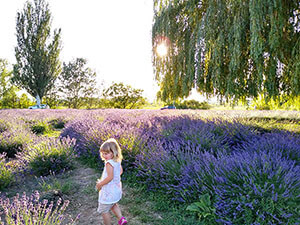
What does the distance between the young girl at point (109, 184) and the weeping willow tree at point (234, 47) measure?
4175mm

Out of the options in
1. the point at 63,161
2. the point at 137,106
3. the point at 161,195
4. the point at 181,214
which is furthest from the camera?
the point at 137,106

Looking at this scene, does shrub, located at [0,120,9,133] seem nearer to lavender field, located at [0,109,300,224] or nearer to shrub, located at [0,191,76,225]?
lavender field, located at [0,109,300,224]

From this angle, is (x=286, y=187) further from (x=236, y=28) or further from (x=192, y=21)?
(x=192, y=21)

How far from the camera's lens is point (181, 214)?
2.58 meters

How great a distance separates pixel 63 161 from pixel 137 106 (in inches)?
1437

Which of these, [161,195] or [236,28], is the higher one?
[236,28]

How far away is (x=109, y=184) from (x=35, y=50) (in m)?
31.1

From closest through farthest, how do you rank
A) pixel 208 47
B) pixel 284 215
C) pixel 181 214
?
pixel 284 215 < pixel 181 214 < pixel 208 47

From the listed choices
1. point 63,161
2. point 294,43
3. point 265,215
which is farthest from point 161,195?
point 294,43

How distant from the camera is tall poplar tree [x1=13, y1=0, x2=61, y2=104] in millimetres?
27656

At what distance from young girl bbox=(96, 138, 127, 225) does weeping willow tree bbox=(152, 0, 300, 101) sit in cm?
417

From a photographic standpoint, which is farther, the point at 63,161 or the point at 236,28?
the point at 236,28

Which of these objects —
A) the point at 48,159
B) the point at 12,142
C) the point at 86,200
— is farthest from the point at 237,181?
the point at 12,142

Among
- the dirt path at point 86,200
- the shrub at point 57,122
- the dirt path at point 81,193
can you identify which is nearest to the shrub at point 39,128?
the shrub at point 57,122
